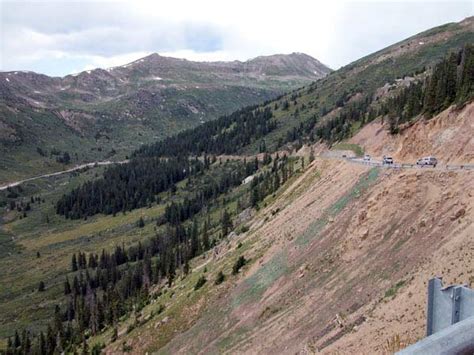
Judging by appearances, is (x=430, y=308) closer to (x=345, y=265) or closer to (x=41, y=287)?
(x=345, y=265)

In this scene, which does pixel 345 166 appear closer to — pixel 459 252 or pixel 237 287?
pixel 237 287

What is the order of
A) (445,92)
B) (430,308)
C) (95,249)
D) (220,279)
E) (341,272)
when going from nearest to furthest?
(430,308) → (341,272) → (220,279) → (445,92) → (95,249)

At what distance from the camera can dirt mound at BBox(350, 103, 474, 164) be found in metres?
49.9

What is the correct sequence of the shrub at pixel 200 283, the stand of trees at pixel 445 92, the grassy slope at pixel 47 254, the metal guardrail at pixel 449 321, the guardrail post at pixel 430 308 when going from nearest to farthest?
1. the metal guardrail at pixel 449 321
2. the guardrail post at pixel 430 308
3. the stand of trees at pixel 445 92
4. the shrub at pixel 200 283
5. the grassy slope at pixel 47 254

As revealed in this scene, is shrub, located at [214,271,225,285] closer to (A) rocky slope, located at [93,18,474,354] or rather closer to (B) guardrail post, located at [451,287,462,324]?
(A) rocky slope, located at [93,18,474,354]

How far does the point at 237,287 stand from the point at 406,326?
30.6 metres

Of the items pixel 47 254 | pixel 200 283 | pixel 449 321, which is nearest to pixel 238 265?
pixel 200 283

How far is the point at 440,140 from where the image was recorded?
181 ft

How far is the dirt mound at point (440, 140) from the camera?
4994 centimetres

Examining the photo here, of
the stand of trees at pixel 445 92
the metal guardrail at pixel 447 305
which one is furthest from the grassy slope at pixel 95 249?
the metal guardrail at pixel 447 305

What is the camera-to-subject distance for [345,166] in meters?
64.8

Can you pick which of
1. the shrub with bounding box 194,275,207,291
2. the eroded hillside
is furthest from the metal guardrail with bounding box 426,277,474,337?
the shrub with bounding box 194,275,207,291

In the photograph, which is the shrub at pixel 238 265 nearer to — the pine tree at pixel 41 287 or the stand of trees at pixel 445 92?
the stand of trees at pixel 445 92

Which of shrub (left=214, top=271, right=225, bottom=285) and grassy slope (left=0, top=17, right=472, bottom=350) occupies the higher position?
shrub (left=214, top=271, right=225, bottom=285)
